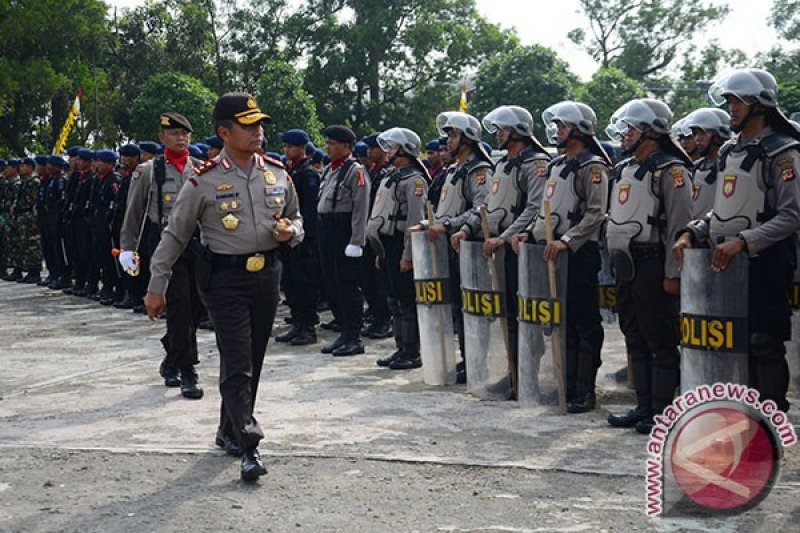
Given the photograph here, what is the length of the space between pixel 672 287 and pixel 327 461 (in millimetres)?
2367

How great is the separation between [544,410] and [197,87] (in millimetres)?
27008

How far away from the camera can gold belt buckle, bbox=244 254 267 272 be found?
6.27 m

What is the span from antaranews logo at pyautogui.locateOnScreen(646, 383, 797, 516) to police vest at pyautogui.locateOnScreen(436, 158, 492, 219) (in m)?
2.78

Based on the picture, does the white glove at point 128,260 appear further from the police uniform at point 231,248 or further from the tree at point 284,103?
the tree at point 284,103

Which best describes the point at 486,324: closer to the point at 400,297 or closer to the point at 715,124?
the point at 400,297

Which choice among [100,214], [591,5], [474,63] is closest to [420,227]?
[100,214]

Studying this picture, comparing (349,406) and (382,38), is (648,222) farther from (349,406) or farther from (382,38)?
(382,38)

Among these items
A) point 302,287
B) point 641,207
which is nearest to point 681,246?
point 641,207

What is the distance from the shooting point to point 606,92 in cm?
4600

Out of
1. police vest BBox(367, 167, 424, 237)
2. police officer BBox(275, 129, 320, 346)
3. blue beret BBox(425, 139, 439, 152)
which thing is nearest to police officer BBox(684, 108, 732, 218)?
police vest BBox(367, 167, 424, 237)

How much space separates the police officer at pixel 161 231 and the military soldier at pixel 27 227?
35.7 ft

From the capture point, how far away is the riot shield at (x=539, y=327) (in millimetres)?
7758

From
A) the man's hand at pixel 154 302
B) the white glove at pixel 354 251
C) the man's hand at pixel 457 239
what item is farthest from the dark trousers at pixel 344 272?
the man's hand at pixel 154 302

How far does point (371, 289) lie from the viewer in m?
12.1
